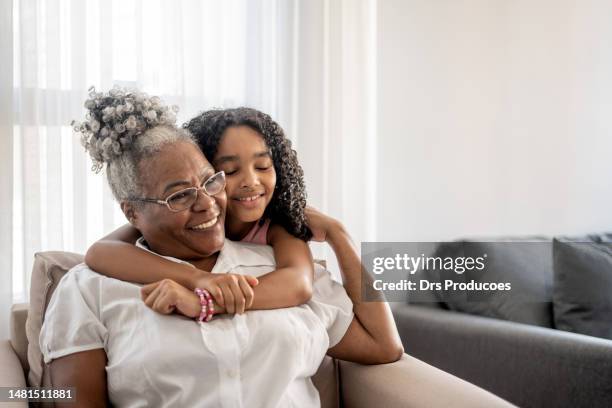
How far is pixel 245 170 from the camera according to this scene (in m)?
1.53

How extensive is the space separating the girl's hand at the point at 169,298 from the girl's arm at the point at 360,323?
0.40 metres

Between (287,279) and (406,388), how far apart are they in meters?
0.35

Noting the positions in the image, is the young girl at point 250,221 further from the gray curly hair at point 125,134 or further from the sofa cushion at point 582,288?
the sofa cushion at point 582,288

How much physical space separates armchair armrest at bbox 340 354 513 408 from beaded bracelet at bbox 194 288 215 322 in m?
0.44

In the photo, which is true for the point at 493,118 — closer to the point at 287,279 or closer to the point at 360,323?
the point at 360,323

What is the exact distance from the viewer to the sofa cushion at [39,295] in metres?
1.48

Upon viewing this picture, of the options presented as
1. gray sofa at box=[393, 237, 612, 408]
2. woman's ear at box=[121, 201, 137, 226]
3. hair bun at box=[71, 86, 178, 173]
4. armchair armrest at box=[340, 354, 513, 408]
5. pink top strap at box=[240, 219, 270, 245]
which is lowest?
gray sofa at box=[393, 237, 612, 408]

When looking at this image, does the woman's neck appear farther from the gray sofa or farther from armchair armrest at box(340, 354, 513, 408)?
the gray sofa

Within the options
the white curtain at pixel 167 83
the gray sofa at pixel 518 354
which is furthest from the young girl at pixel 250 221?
the gray sofa at pixel 518 354

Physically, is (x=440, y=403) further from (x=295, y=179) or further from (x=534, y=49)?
(x=534, y=49)

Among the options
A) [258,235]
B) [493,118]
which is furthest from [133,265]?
[493,118]

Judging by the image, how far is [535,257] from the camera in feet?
8.76

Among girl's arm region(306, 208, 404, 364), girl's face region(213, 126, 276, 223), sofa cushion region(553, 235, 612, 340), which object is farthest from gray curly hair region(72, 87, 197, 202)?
sofa cushion region(553, 235, 612, 340)

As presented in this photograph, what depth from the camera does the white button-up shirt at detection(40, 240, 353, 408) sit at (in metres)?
1.29
